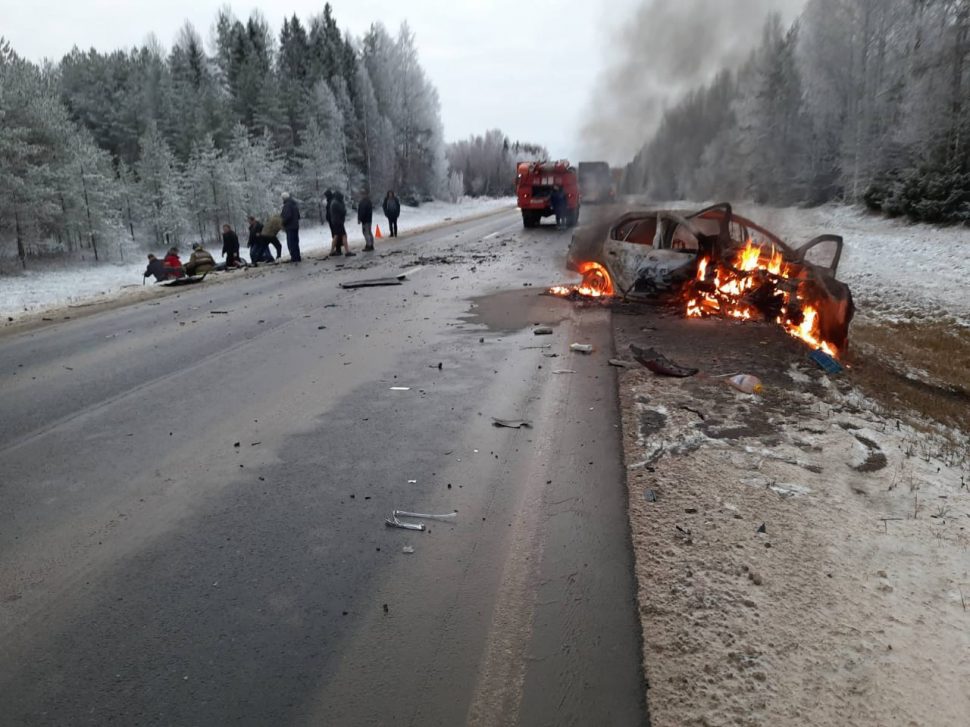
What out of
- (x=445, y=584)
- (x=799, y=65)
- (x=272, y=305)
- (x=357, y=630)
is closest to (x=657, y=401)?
(x=445, y=584)

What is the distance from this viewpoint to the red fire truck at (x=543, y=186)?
85.5 feet

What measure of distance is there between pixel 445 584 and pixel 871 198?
27311 mm

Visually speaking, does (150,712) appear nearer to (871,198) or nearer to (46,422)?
(46,422)

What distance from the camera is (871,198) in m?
24.3

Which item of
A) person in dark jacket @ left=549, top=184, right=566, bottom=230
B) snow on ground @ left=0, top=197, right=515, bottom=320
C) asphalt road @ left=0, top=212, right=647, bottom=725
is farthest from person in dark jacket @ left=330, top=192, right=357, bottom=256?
asphalt road @ left=0, top=212, right=647, bottom=725

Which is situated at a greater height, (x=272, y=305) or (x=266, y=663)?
(x=272, y=305)

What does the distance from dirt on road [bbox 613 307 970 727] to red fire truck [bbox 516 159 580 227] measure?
21.9m

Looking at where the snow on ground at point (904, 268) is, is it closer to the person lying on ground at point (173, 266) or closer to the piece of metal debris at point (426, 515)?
the piece of metal debris at point (426, 515)

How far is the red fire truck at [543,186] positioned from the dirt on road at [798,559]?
21.9m

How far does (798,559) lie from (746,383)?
10.1 feet

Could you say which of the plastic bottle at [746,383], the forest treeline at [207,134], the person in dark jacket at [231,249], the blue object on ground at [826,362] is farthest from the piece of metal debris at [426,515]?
the forest treeline at [207,134]

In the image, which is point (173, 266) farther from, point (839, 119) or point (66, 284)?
point (839, 119)

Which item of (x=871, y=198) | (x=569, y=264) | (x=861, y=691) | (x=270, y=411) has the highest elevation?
(x=871, y=198)

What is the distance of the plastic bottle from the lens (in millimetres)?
5887
